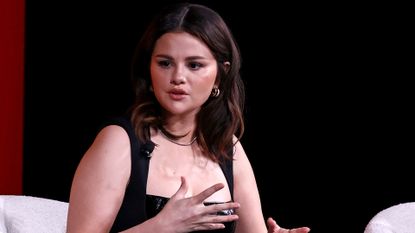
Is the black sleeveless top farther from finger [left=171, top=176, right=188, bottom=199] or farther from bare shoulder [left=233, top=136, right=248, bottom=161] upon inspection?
bare shoulder [left=233, top=136, right=248, bottom=161]

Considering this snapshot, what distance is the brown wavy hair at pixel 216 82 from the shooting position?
1926mm

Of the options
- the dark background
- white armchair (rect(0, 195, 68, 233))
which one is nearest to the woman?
white armchair (rect(0, 195, 68, 233))

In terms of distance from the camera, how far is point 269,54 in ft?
9.97

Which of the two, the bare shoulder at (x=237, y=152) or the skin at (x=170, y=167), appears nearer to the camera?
the skin at (x=170, y=167)

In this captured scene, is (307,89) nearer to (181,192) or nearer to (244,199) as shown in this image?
(244,199)

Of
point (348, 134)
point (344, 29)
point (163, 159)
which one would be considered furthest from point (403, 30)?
point (163, 159)

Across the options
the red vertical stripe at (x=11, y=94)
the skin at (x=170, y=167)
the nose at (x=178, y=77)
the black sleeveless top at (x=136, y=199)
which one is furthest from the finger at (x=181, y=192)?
the red vertical stripe at (x=11, y=94)

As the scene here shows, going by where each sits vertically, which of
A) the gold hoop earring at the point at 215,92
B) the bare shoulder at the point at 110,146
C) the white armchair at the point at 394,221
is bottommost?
the white armchair at the point at 394,221

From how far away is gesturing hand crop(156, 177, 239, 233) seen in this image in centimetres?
173

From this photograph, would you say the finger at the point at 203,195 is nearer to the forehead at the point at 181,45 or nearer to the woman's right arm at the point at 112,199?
the woman's right arm at the point at 112,199

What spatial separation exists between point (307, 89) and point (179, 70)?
4.05 feet

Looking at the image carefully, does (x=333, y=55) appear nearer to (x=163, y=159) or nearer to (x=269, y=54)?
(x=269, y=54)

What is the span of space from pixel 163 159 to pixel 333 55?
1.22 meters

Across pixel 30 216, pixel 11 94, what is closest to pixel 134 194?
pixel 30 216
